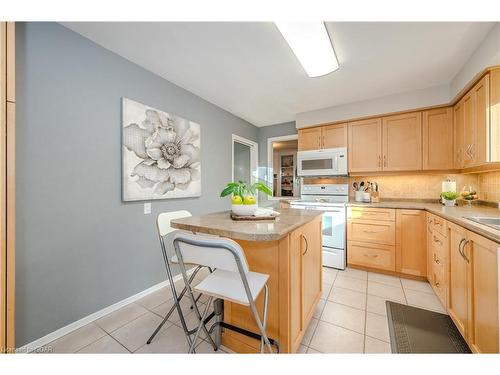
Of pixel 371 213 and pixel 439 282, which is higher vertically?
pixel 371 213

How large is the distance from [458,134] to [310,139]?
1787 millimetres

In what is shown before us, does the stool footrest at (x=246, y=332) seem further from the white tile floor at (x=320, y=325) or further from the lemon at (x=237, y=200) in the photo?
the lemon at (x=237, y=200)

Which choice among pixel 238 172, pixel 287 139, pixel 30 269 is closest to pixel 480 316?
pixel 30 269

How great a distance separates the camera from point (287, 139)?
3.94 m

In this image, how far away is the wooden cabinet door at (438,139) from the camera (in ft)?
8.04

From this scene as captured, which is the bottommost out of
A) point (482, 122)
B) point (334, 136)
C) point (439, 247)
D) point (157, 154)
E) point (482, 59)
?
point (439, 247)

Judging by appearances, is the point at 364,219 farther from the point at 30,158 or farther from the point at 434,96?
the point at 30,158

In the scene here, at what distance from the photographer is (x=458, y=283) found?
145 centimetres

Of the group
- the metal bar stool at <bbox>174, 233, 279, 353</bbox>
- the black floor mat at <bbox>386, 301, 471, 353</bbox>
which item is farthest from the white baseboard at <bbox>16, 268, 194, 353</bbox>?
the black floor mat at <bbox>386, 301, 471, 353</bbox>

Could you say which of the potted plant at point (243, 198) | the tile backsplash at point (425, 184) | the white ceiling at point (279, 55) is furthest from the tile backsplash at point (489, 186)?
the potted plant at point (243, 198)

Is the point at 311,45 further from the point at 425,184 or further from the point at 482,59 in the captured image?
the point at 425,184

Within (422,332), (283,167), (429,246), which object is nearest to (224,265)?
(422,332)

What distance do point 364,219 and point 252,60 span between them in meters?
2.37

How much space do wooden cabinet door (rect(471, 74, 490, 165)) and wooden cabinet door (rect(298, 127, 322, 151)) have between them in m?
1.71
